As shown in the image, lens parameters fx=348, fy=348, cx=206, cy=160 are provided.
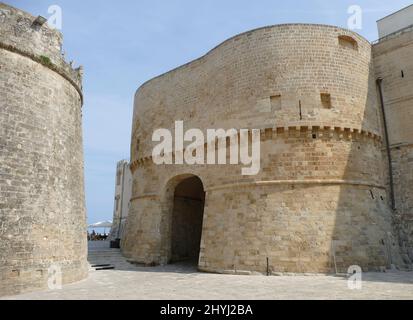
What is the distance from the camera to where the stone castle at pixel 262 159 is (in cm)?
877

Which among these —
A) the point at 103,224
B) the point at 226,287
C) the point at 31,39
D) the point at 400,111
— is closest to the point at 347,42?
the point at 400,111

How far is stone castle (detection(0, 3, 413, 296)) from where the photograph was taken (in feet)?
28.8

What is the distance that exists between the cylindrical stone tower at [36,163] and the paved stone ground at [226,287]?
69 cm

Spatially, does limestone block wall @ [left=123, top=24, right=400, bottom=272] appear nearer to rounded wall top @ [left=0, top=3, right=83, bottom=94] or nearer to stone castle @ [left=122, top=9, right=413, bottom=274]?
stone castle @ [left=122, top=9, right=413, bottom=274]

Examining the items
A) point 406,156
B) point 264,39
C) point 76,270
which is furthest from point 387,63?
point 76,270

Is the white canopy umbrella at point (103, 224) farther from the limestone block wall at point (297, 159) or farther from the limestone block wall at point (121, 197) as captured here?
the limestone block wall at point (297, 159)

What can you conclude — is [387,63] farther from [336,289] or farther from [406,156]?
[336,289]

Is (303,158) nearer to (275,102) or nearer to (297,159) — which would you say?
(297,159)

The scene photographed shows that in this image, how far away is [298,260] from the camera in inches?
418

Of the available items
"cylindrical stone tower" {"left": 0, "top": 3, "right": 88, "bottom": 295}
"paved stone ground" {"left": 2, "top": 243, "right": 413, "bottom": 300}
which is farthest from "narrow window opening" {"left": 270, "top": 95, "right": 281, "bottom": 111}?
"cylindrical stone tower" {"left": 0, "top": 3, "right": 88, "bottom": 295}

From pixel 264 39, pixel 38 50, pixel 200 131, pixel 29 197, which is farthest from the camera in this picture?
Answer: pixel 200 131

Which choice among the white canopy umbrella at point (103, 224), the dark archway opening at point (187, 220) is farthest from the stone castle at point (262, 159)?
the white canopy umbrella at point (103, 224)

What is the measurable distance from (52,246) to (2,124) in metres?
3.28

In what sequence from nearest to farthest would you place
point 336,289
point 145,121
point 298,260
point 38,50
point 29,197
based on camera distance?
1. point 336,289
2. point 29,197
3. point 38,50
4. point 298,260
5. point 145,121
